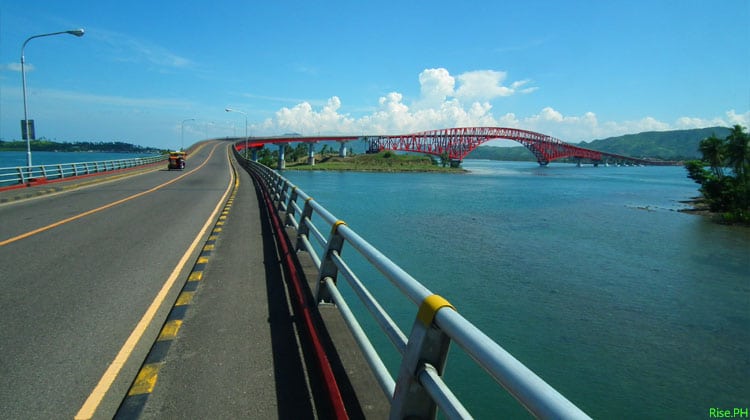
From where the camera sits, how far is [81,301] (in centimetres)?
616

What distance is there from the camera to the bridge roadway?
12.3 feet

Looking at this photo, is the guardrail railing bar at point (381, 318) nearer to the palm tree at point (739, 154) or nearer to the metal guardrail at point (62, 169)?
the metal guardrail at point (62, 169)

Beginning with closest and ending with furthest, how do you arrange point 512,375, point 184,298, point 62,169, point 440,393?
1. point 512,375
2. point 440,393
3. point 184,298
4. point 62,169

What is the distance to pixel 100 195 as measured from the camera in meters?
20.5

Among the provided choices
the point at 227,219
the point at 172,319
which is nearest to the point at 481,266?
the point at 227,219

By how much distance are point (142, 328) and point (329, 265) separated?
2.33 meters

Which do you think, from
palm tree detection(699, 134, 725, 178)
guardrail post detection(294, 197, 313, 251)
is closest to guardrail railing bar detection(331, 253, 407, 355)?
guardrail post detection(294, 197, 313, 251)

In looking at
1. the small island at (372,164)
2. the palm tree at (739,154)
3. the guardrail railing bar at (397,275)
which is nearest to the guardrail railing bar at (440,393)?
the guardrail railing bar at (397,275)

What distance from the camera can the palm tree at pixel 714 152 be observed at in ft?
178

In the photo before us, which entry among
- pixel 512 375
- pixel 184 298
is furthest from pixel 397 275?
pixel 184 298

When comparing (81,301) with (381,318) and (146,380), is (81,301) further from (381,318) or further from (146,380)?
(381,318)

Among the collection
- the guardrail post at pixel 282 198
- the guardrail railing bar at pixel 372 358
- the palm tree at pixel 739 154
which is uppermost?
the palm tree at pixel 739 154

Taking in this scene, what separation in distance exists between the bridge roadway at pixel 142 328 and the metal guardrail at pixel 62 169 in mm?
16851

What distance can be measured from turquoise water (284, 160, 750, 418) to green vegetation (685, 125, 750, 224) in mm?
12264
